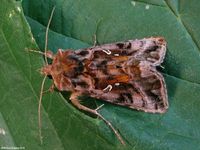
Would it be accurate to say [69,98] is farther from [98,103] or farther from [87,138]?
[87,138]

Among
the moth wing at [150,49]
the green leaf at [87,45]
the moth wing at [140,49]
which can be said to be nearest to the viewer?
the green leaf at [87,45]

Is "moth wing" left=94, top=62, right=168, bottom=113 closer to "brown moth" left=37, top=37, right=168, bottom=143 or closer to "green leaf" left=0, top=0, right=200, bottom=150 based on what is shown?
"brown moth" left=37, top=37, right=168, bottom=143

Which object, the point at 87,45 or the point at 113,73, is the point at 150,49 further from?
the point at 87,45

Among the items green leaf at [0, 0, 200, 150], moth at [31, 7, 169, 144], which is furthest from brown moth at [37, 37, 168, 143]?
green leaf at [0, 0, 200, 150]

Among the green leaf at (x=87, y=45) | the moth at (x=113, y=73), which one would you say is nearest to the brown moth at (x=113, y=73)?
the moth at (x=113, y=73)

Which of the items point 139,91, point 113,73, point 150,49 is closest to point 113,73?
point 113,73

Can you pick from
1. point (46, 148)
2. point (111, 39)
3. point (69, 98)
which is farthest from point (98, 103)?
point (46, 148)

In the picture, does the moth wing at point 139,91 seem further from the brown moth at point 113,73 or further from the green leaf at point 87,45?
the green leaf at point 87,45
